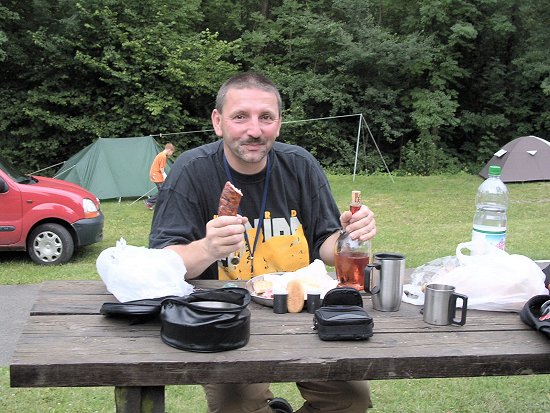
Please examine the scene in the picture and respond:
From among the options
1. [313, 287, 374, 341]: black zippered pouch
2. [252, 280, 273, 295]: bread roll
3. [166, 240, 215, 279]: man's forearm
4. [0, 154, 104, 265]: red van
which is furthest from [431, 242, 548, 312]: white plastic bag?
[0, 154, 104, 265]: red van

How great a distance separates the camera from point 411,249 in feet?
26.0

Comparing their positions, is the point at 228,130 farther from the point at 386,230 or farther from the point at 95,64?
the point at 95,64

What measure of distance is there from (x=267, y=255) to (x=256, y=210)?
0.20 metres

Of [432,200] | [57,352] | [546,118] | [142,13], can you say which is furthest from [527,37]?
[57,352]

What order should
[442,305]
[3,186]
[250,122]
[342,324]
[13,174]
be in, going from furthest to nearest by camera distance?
[13,174]
[3,186]
[250,122]
[442,305]
[342,324]

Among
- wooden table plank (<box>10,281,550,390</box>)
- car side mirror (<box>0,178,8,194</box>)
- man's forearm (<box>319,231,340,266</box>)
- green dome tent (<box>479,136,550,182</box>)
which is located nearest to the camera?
wooden table plank (<box>10,281,550,390</box>)

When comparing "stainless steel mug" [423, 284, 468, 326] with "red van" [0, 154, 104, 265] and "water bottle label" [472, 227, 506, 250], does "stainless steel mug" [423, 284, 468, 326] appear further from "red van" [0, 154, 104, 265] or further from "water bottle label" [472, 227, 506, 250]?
"red van" [0, 154, 104, 265]

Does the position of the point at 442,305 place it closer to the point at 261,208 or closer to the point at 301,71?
the point at 261,208

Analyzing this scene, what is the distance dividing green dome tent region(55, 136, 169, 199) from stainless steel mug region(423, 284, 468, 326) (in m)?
12.4

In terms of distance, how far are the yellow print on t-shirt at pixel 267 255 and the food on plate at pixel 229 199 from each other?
49 centimetres

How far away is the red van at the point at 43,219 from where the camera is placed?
7.35 m

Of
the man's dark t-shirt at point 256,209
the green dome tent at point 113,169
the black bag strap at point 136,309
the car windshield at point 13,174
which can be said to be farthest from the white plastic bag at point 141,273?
the green dome tent at point 113,169

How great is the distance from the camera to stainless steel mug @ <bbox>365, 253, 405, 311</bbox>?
6.62ft

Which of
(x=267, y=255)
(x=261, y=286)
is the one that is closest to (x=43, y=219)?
(x=267, y=255)
